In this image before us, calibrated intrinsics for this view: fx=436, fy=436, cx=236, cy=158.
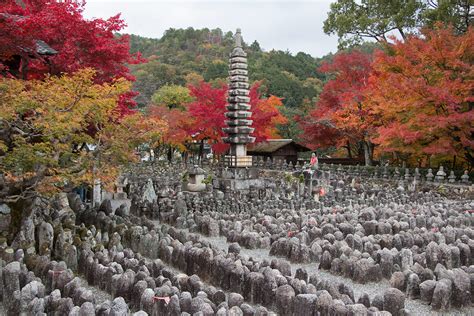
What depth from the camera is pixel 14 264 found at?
6.73 meters

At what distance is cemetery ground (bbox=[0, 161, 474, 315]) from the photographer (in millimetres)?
5891

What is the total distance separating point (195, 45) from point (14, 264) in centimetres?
7385

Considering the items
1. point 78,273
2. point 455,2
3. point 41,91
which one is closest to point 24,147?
point 41,91

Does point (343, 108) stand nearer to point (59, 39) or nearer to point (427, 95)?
point (427, 95)

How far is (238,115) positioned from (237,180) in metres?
→ 2.85

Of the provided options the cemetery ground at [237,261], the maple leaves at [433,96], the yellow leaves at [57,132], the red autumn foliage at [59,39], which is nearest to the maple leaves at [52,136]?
the yellow leaves at [57,132]

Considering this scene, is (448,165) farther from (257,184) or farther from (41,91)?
(41,91)

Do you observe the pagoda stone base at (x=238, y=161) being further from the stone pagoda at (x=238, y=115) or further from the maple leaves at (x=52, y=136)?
the maple leaves at (x=52, y=136)

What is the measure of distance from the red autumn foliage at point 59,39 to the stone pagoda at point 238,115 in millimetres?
5976

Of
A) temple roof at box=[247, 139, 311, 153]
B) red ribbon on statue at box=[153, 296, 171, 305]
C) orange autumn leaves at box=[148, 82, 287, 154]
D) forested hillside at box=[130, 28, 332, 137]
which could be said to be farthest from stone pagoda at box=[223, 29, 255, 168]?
forested hillside at box=[130, 28, 332, 137]

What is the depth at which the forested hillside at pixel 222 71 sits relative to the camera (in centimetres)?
4722

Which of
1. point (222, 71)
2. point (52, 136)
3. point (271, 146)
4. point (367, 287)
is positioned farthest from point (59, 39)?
point (222, 71)

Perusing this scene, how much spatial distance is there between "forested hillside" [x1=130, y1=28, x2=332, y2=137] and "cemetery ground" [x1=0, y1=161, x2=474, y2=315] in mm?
24789

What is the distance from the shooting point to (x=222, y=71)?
53375mm
